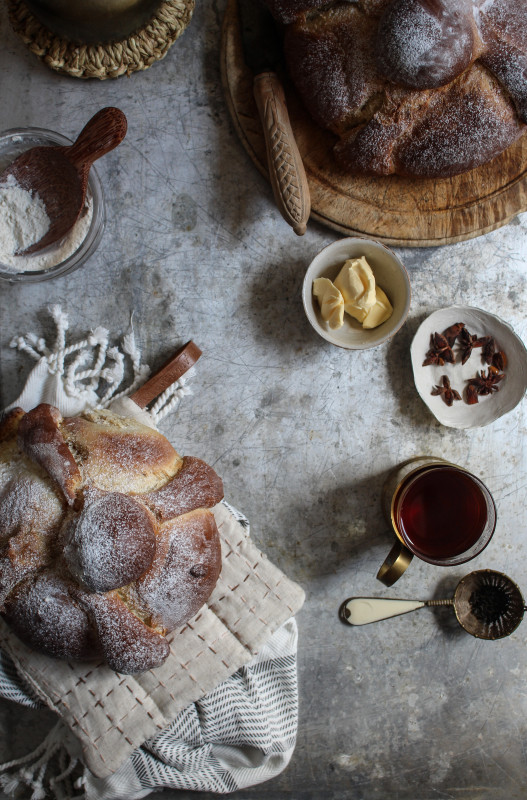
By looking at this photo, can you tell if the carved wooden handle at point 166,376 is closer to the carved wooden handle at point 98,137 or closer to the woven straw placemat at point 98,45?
the carved wooden handle at point 98,137

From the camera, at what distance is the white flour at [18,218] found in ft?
3.85

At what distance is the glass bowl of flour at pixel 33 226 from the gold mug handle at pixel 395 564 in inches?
34.3

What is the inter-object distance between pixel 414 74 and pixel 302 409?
26.4 inches

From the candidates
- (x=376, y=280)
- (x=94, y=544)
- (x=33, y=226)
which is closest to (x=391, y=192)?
(x=376, y=280)

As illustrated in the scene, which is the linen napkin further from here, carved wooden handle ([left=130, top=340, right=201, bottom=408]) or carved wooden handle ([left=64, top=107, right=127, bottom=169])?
carved wooden handle ([left=64, top=107, right=127, bottom=169])

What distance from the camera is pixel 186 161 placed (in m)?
1.31

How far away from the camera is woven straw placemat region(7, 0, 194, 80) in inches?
46.8

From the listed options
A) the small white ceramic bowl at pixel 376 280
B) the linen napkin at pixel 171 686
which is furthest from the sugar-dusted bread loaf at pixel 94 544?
the small white ceramic bowl at pixel 376 280

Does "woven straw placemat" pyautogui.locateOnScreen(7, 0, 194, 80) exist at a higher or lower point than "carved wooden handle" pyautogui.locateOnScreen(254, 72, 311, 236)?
higher

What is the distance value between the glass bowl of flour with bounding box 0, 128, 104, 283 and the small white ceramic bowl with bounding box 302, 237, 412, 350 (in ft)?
1.50

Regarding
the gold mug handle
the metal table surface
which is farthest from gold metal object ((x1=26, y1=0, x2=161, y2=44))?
the gold mug handle

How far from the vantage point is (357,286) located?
1.20 m

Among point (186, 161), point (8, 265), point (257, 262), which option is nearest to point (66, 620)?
point (8, 265)

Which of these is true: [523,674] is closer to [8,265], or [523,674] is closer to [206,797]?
[206,797]
